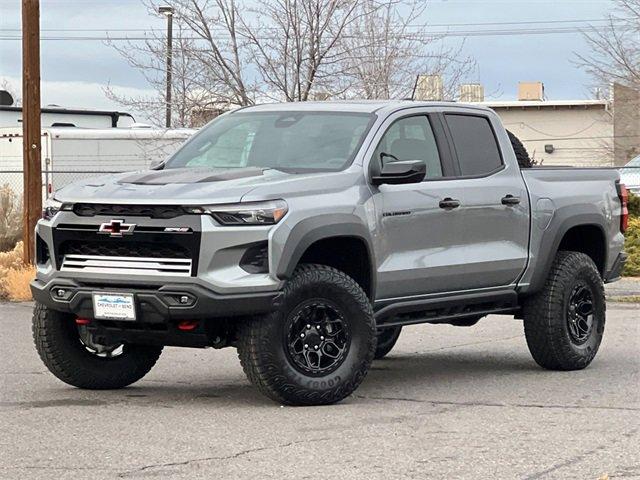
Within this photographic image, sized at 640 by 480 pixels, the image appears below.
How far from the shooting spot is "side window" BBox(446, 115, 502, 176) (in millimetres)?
10133

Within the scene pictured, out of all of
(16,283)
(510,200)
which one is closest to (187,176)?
(510,200)

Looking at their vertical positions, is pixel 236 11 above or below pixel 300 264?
above

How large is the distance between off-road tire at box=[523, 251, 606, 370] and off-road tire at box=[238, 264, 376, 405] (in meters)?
2.12

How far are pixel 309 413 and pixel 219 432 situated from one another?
86 centimetres

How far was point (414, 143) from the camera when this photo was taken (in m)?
9.80

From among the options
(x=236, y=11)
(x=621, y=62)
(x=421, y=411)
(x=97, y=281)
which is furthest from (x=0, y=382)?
(x=621, y=62)

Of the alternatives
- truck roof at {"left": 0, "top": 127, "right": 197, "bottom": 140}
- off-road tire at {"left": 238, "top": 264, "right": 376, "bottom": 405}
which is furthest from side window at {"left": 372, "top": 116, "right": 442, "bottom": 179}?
truck roof at {"left": 0, "top": 127, "right": 197, "bottom": 140}

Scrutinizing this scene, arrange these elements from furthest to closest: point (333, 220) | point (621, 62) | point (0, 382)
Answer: point (621, 62) → point (0, 382) → point (333, 220)

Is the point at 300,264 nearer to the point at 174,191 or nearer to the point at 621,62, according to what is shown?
the point at 174,191

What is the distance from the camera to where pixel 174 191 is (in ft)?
27.6

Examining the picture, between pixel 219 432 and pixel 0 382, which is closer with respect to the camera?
pixel 219 432

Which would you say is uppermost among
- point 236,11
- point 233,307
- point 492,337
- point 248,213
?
point 236,11

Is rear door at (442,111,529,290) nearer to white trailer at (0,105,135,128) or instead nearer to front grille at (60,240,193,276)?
front grille at (60,240,193,276)

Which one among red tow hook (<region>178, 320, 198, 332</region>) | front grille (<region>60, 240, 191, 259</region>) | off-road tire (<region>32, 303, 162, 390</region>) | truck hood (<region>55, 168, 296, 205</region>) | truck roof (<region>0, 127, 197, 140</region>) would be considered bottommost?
off-road tire (<region>32, 303, 162, 390</region>)
